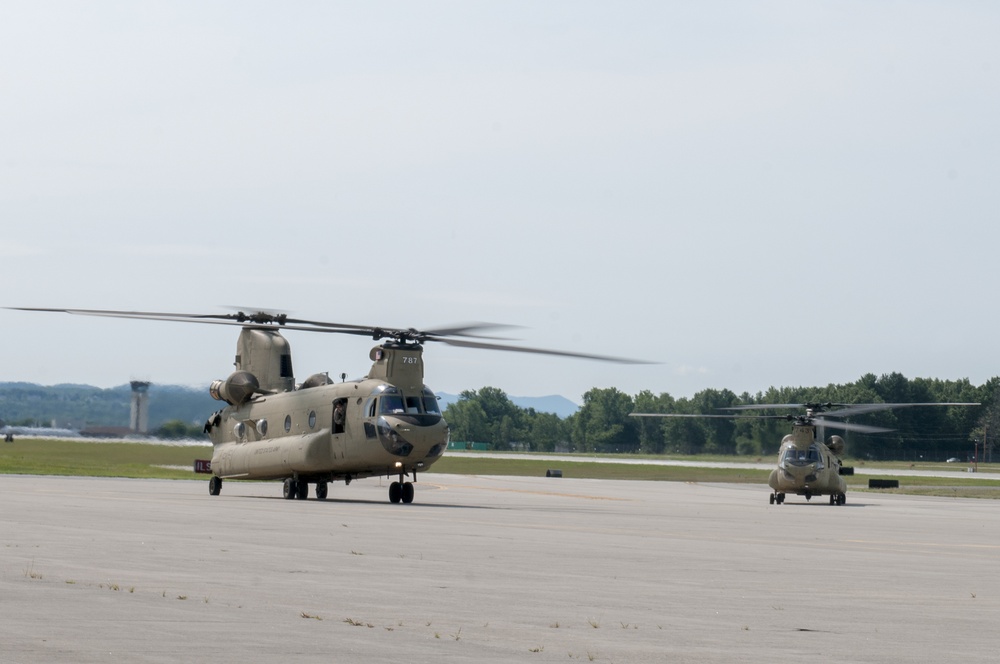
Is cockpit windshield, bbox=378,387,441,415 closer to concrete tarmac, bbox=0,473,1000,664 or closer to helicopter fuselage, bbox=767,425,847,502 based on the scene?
concrete tarmac, bbox=0,473,1000,664

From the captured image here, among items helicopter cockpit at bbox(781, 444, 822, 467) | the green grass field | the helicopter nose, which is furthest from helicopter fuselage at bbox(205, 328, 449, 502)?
the green grass field

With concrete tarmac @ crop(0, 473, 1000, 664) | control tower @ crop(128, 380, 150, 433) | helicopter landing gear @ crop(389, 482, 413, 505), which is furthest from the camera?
control tower @ crop(128, 380, 150, 433)

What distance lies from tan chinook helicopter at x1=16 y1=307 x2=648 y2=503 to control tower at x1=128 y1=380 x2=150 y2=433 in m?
12.7

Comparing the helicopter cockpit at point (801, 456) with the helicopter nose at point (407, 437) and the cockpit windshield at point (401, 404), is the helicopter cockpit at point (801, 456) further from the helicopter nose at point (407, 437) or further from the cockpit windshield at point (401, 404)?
the helicopter nose at point (407, 437)

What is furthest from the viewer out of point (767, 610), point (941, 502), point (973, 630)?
point (941, 502)

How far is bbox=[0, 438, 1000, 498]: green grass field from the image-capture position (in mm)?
68375

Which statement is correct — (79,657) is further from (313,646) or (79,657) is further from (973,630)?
(973,630)

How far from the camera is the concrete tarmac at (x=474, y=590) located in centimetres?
1064

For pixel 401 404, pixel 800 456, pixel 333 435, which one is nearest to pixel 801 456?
pixel 800 456

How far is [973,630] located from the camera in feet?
41.0

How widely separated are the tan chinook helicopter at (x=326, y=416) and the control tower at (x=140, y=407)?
12710mm

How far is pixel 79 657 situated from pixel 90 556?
879 centimetres

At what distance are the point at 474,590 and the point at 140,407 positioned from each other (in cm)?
4690

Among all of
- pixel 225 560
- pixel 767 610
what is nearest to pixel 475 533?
pixel 225 560
